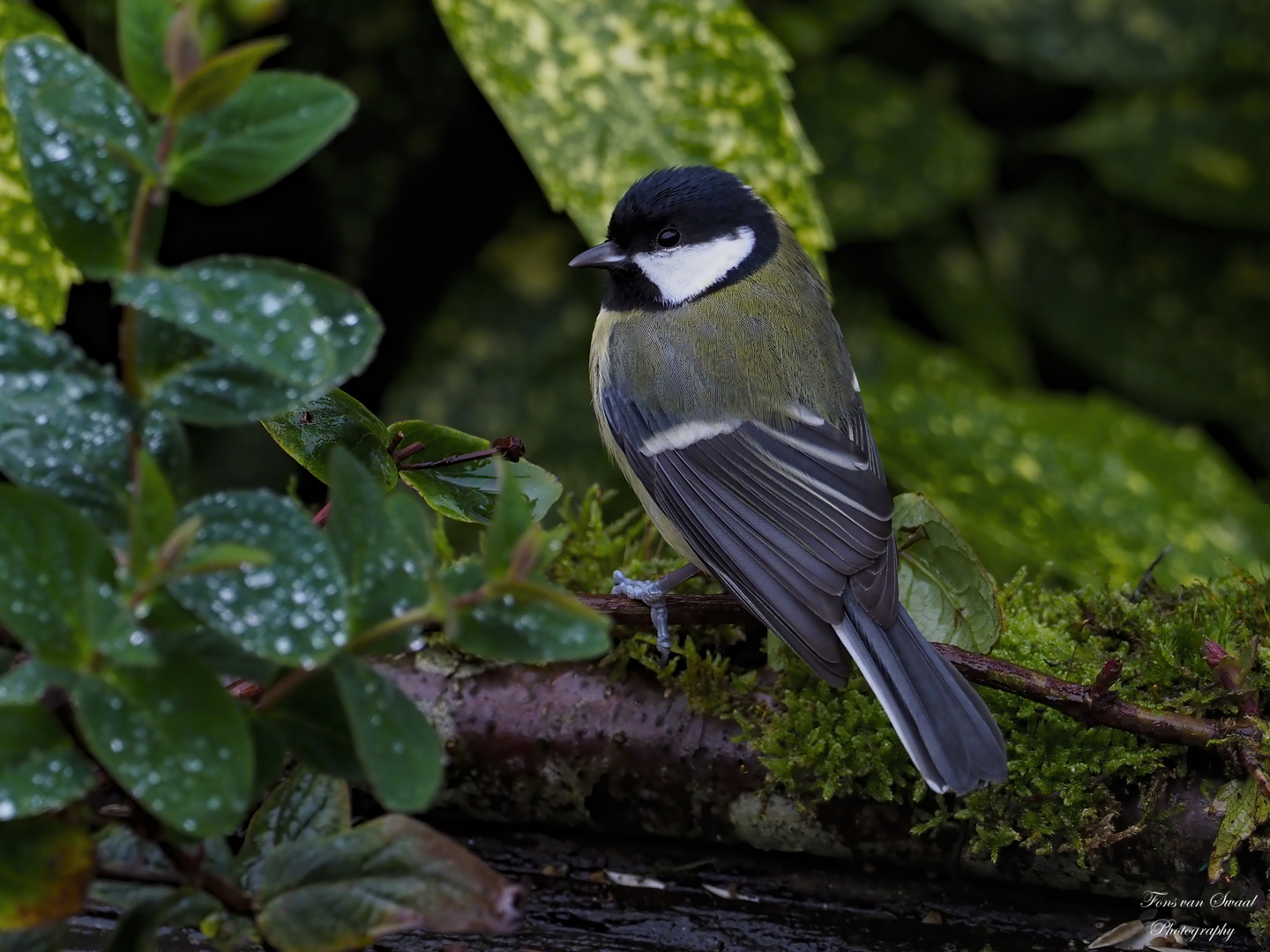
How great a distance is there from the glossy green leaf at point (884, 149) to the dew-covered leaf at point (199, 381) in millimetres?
2154

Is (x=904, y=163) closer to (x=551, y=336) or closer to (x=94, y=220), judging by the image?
(x=551, y=336)

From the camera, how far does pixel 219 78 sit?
56cm

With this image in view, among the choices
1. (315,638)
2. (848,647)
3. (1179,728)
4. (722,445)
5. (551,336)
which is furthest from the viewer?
(551,336)

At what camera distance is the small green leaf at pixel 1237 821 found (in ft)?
3.54

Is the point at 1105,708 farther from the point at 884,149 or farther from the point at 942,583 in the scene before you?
the point at 884,149

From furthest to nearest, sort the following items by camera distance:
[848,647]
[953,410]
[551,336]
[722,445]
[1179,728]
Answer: [551,336] < [953,410] < [722,445] < [848,647] < [1179,728]

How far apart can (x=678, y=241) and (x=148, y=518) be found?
1.43m

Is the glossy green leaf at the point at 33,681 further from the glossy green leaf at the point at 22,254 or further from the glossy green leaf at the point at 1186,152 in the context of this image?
the glossy green leaf at the point at 1186,152

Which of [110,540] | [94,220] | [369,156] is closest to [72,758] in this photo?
[110,540]

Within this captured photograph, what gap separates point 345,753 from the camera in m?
0.67

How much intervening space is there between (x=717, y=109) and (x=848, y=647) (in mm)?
837

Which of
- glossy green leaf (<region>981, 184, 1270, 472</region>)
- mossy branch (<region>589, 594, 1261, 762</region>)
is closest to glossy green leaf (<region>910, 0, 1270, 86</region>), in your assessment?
glossy green leaf (<region>981, 184, 1270, 472</region>)

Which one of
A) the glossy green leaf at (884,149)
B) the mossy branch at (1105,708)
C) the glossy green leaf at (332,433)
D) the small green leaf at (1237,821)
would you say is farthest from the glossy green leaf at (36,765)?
the glossy green leaf at (884,149)

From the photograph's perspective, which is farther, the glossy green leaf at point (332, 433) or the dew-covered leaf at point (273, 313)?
the glossy green leaf at point (332, 433)
